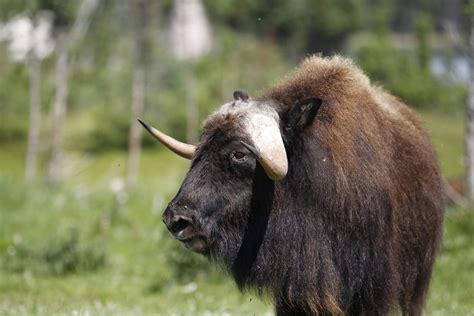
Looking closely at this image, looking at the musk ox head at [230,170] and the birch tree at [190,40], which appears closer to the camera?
the musk ox head at [230,170]

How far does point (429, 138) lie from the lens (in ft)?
20.5

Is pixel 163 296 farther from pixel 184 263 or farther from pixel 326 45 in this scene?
pixel 326 45

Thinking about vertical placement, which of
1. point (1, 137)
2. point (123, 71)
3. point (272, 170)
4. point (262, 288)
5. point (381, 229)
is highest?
point (272, 170)

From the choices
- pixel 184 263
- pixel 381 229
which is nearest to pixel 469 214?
pixel 184 263

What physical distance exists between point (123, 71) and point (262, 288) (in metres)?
20.7

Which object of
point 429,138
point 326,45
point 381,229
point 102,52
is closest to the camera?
point 381,229

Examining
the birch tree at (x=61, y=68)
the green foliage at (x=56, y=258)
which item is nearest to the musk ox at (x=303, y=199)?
the green foliage at (x=56, y=258)

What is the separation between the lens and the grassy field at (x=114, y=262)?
8.07 m

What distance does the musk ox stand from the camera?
4891 millimetres

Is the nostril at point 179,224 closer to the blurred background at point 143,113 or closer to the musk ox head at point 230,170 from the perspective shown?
the musk ox head at point 230,170

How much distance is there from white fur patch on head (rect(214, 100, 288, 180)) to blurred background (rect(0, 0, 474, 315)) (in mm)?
747

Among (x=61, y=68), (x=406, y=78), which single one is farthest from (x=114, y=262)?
(x=406, y=78)

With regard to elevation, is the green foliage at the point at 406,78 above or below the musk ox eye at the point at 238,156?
below

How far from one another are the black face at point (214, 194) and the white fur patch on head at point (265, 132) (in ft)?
0.36
